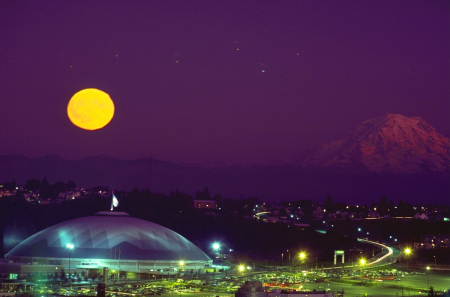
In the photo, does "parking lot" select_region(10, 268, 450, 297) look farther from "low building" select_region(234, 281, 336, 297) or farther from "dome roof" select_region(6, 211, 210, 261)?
"dome roof" select_region(6, 211, 210, 261)

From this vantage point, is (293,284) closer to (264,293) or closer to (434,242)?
(264,293)

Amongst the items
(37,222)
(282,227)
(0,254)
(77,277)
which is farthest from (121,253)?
(282,227)

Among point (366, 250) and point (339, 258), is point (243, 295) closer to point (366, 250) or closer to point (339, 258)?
point (339, 258)

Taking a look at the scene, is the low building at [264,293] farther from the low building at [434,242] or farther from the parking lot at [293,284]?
the low building at [434,242]

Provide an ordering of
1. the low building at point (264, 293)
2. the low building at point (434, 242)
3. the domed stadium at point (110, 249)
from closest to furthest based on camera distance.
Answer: the low building at point (264, 293), the domed stadium at point (110, 249), the low building at point (434, 242)

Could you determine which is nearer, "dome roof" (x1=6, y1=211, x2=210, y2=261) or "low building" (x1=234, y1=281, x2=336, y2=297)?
"low building" (x1=234, y1=281, x2=336, y2=297)

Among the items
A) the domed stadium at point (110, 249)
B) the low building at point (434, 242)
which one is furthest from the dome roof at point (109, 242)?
the low building at point (434, 242)

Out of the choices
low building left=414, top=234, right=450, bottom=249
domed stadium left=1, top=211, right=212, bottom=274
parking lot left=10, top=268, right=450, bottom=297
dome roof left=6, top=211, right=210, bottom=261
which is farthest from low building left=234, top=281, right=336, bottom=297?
low building left=414, top=234, right=450, bottom=249

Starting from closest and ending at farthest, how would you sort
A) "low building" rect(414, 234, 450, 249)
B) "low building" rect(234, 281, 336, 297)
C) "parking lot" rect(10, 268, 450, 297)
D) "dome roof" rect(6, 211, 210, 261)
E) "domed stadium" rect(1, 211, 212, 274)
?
"low building" rect(234, 281, 336, 297)
"parking lot" rect(10, 268, 450, 297)
"domed stadium" rect(1, 211, 212, 274)
"dome roof" rect(6, 211, 210, 261)
"low building" rect(414, 234, 450, 249)
